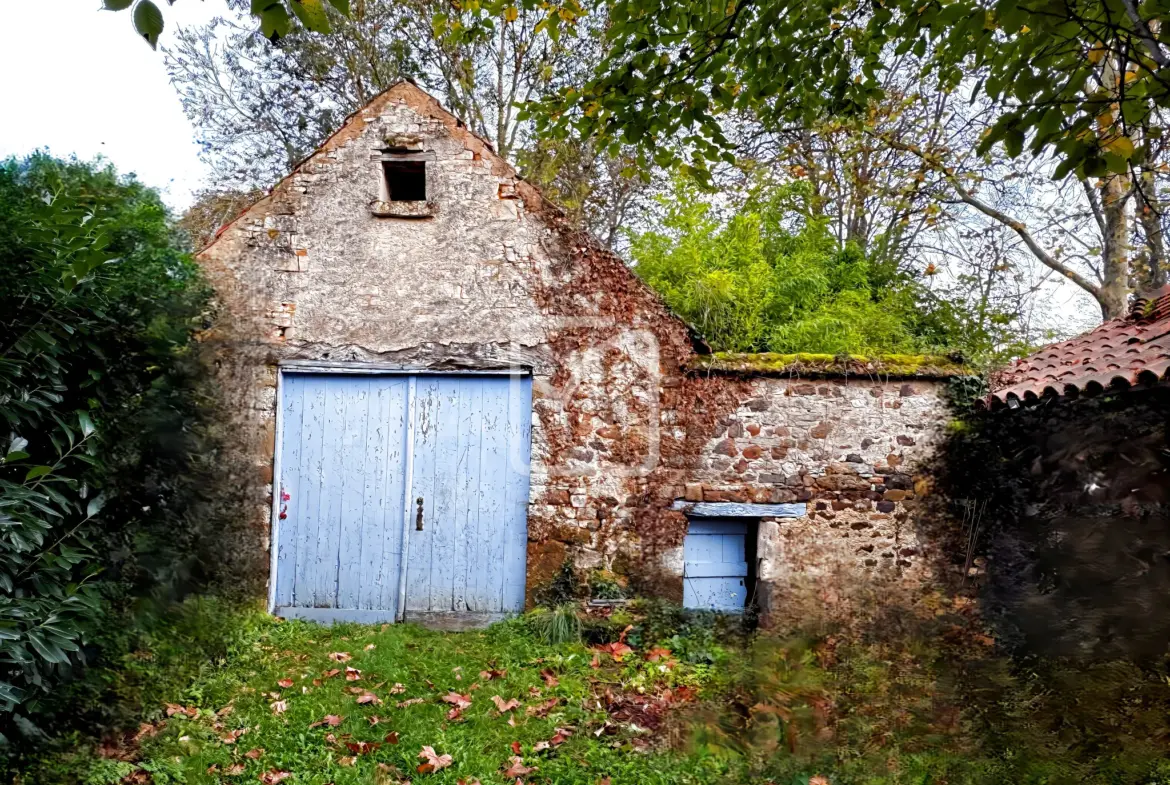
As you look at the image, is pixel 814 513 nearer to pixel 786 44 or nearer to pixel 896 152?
pixel 786 44

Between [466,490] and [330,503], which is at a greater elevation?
[466,490]

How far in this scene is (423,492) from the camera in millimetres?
6250

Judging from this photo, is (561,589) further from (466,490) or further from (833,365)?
(833,365)

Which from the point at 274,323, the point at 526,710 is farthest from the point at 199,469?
the point at 526,710

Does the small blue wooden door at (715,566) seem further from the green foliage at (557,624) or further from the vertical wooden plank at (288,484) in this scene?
the vertical wooden plank at (288,484)

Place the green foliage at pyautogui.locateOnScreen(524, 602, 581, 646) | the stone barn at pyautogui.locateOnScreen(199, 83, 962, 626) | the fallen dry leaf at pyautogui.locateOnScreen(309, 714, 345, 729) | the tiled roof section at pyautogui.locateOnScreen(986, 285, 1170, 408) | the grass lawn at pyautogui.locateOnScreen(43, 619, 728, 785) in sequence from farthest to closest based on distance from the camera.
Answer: the stone barn at pyautogui.locateOnScreen(199, 83, 962, 626) < the green foliage at pyautogui.locateOnScreen(524, 602, 581, 646) < the tiled roof section at pyautogui.locateOnScreen(986, 285, 1170, 408) < the fallen dry leaf at pyautogui.locateOnScreen(309, 714, 345, 729) < the grass lawn at pyautogui.locateOnScreen(43, 619, 728, 785)

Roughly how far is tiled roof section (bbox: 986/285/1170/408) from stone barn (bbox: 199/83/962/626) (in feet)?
2.08

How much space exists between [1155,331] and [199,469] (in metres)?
6.87

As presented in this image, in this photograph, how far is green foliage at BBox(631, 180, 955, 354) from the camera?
23.0 ft

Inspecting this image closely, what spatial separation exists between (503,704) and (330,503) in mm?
2650

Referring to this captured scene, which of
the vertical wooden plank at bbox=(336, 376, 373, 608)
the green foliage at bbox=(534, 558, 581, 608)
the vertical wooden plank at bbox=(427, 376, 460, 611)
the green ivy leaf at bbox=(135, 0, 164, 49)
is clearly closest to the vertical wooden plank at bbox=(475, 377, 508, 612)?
the vertical wooden plank at bbox=(427, 376, 460, 611)

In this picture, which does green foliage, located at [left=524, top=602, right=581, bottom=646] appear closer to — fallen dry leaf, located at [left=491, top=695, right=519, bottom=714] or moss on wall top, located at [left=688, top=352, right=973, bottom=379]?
fallen dry leaf, located at [left=491, top=695, right=519, bottom=714]

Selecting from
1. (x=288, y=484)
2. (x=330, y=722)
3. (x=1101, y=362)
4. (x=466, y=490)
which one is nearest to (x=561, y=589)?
(x=466, y=490)

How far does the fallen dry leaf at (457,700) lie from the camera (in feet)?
14.7
